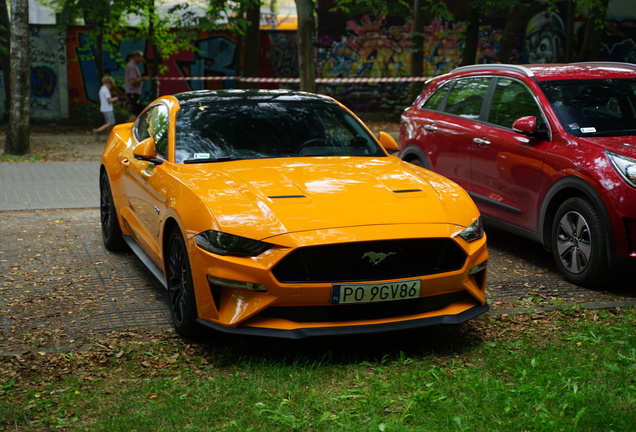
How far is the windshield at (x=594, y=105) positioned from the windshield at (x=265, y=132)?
1.83 metres

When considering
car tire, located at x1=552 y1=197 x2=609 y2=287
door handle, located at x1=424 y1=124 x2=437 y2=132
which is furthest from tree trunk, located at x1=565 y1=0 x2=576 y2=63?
car tire, located at x1=552 y1=197 x2=609 y2=287

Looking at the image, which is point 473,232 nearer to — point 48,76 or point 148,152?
point 148,152

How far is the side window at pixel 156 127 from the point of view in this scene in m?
6.30

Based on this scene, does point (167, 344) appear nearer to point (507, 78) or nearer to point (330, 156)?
point (330, 156)

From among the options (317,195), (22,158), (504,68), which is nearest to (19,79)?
(22,158)

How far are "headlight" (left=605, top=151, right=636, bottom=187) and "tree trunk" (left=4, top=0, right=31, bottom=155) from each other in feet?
39.1

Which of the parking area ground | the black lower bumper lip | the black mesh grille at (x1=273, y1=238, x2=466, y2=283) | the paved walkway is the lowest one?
the paved walkway

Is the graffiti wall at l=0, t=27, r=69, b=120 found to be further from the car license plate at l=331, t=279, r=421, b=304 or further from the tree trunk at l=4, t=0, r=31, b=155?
the car license plate at l=331, t=279, r=421, b=304

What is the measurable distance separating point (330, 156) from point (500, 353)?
2.04 metres

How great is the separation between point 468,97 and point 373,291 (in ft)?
14.2

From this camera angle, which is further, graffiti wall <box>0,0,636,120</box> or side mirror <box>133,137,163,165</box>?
graffiti wall <box>0,0,636,120</box>

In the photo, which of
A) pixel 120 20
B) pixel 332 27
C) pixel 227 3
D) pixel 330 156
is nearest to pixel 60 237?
pixel 330 156

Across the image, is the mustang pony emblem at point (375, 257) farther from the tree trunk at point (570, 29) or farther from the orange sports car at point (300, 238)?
the tree trunk at point (570, 29)

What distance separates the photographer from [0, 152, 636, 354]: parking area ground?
5.60 metres
